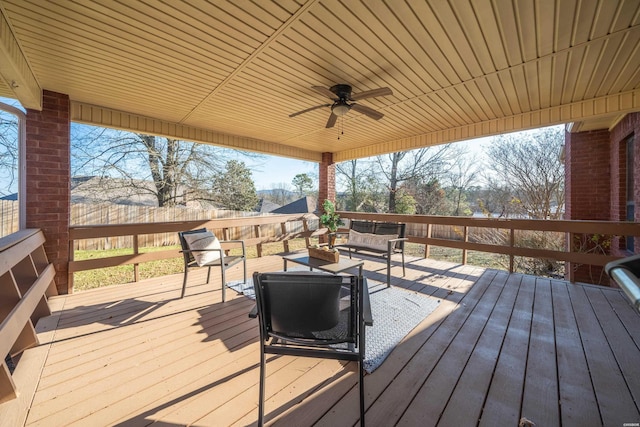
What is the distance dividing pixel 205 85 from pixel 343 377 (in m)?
3.38

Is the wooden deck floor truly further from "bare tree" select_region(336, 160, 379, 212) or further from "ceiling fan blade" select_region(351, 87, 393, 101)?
"bare tree" select_region(336, 160, 379, 212)

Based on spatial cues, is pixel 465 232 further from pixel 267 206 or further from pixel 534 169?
pixel 267 206

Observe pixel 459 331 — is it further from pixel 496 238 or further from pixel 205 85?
pixel 496 238

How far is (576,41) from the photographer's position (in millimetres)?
2221

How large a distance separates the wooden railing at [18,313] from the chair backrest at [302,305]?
1.50 m

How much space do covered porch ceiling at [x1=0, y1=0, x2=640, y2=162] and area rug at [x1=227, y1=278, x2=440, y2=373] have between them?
8.46ft

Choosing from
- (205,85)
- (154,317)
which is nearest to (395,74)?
(205,85)

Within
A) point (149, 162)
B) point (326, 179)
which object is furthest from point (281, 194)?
point (326, 179)

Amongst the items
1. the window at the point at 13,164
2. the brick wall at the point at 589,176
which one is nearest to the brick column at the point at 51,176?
the window at the point at 13,164

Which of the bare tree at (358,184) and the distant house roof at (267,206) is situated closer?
the bare tree at (358,184)

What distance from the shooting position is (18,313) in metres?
1.79

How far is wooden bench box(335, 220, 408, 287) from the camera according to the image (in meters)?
4.01

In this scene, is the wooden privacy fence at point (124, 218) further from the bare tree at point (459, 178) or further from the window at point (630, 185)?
the bare tree at point (459, 178)

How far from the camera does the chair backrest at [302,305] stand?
136 centimetres
